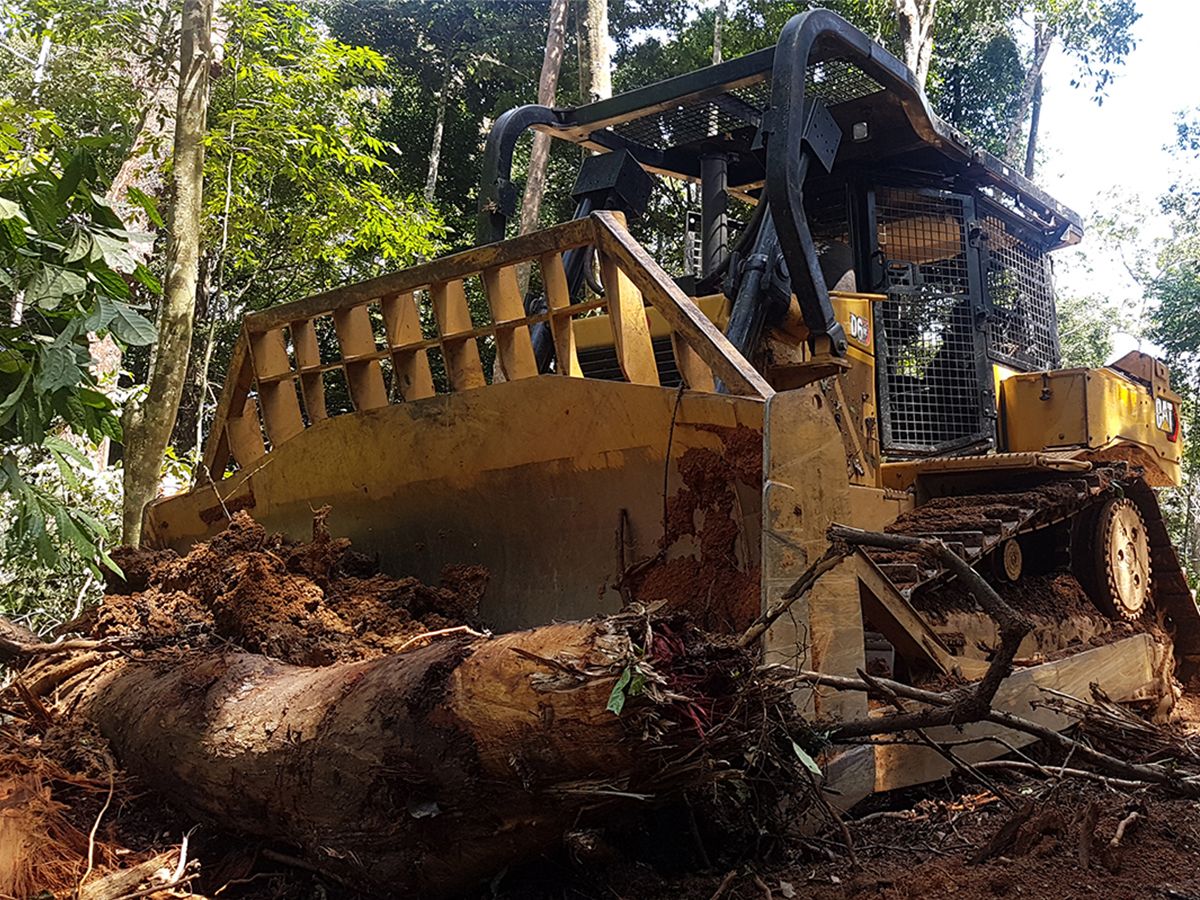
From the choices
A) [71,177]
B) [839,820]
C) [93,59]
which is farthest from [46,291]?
[93,59]

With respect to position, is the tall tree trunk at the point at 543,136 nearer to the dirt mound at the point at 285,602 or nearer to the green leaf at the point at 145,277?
the dirt mound at the point at 285,602

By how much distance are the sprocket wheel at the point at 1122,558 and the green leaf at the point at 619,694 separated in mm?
4557

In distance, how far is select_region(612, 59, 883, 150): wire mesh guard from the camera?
5.29m

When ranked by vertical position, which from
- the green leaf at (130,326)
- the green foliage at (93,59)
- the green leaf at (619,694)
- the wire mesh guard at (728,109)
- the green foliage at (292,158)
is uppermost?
the green foliage at (93,59)

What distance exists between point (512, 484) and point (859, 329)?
2078mm

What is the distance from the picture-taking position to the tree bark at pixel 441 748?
2043mm

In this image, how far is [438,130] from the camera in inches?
784

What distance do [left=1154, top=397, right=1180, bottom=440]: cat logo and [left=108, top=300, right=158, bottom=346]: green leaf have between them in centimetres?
573

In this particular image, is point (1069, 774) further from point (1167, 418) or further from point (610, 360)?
point (1167, 418)

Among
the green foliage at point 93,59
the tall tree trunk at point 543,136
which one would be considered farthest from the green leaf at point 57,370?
the tall tree trunk at point 543,136

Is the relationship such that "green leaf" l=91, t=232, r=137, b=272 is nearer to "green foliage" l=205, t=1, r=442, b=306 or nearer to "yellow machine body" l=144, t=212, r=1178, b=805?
"yellow machine body" l=144, t=212, r=1178, b=805

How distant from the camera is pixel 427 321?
1700 cm

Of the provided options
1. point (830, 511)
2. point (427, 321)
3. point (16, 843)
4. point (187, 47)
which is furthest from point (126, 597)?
point (427, 321)

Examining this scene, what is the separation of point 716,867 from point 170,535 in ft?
10.9
